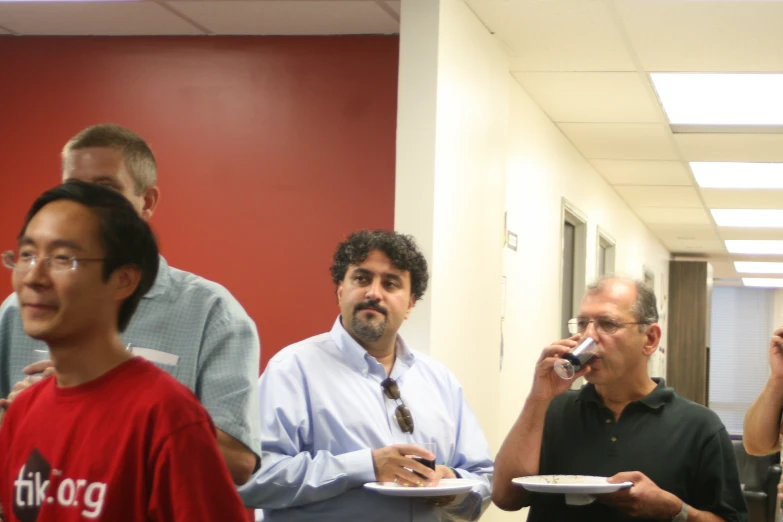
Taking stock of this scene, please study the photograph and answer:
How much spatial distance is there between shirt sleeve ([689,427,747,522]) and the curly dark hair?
105 centimetres

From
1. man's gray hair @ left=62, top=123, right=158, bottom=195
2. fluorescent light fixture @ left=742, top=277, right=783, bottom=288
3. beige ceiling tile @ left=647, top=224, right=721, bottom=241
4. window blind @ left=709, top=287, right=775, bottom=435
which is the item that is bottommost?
window blind @ left=709, top=287, right=775, bottom=435

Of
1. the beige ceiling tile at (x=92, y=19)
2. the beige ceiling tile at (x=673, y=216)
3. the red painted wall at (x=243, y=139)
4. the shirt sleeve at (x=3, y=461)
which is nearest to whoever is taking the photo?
the shirt sleeve at (x=3, y=461)

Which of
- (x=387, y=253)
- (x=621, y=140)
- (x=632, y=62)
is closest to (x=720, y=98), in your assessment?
(x=632, y=62)

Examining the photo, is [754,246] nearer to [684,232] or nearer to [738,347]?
[684,232]

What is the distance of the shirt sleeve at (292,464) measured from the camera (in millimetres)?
2758

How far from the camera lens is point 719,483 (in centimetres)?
259

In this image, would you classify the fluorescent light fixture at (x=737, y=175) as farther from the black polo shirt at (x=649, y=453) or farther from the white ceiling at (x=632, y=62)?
the black polo shirt at (x=649, y=453)

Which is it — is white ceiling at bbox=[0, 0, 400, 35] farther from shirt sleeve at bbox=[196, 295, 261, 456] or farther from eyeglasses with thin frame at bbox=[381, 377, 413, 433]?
shirt sleeve at bbox=[196, 295, 261, 456]

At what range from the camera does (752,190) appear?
8555 mm

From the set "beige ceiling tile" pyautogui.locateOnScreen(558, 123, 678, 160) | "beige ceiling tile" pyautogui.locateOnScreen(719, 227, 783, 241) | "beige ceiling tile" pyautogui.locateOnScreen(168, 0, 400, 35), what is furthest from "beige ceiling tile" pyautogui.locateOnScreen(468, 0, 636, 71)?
"beige ceiling tile" pyautogui.locateOnScreen(719, 227, 783, 241)

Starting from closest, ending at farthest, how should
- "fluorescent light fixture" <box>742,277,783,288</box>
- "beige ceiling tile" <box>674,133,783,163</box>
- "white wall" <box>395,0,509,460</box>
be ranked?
"white wall" <box>395,0,509,460</box>, "beige ceiling tile" <box>674,133,783,163</box>, "fluorescent light fixture" <box>742,277,783,288</box>

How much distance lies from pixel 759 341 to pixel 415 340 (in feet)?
53.8

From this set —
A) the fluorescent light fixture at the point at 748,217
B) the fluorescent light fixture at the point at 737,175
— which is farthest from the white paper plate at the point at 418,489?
the fluorescent light fixture at the point at 748,217

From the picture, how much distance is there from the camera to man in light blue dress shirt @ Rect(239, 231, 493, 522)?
277cm
